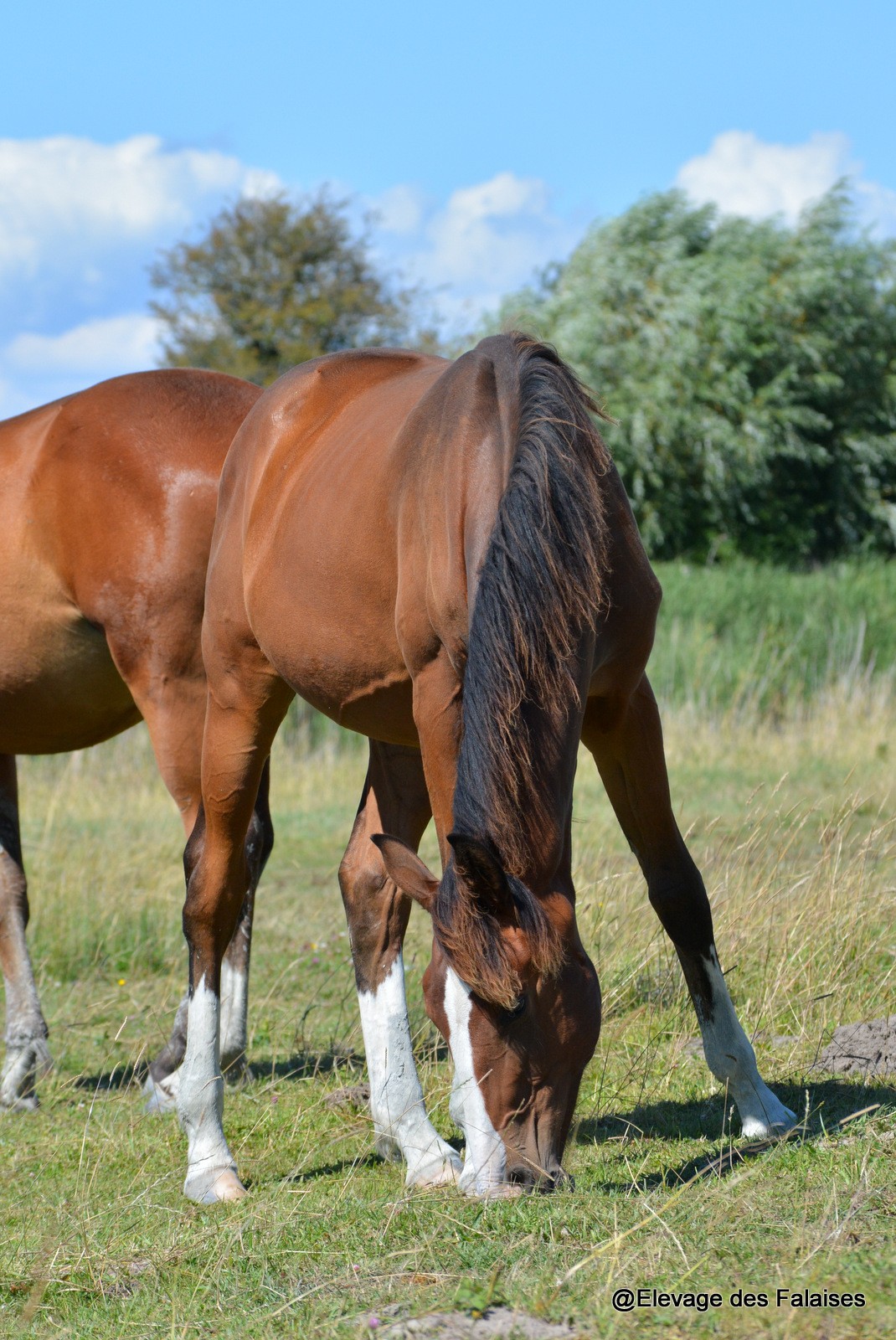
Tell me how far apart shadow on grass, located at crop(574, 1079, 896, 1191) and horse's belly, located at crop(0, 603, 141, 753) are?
2.61 m

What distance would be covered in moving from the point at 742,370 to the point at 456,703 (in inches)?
755

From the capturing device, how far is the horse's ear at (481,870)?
2.54 m

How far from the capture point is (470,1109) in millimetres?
2674

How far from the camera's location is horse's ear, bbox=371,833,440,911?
2.88 meters

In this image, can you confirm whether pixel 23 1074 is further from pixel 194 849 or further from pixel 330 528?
pixel 330 528

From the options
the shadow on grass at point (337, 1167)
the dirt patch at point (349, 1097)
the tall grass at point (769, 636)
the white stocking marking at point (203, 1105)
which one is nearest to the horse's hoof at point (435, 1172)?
the shadow on grass at point (337, 1167)

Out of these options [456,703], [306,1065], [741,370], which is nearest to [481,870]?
[456,703]

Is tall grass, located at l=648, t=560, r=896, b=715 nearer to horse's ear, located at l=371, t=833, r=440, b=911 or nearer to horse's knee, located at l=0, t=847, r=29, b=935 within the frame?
horse's knee, located at l=0, t=847, r=29, b=935

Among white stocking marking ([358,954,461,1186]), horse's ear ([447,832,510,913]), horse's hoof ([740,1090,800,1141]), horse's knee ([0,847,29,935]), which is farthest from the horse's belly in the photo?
horse's hoof ([740,1090,800,1141])

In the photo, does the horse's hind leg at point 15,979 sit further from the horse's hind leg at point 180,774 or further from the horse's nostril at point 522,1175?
the horse's nostril at point 522,1175

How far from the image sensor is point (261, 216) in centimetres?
2580

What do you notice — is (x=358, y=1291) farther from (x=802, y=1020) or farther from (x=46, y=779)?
(x=46, y=779)

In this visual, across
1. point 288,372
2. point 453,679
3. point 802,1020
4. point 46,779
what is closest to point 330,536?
point 453,679

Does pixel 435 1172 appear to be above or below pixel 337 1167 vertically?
above
